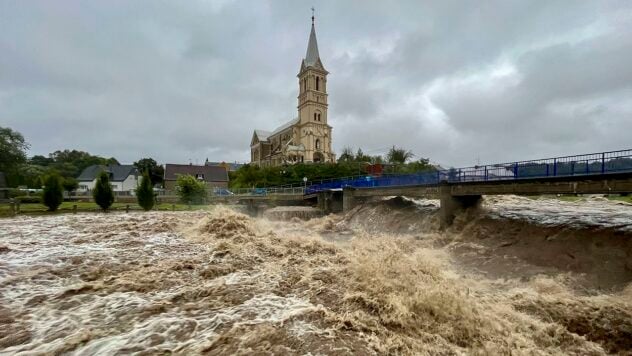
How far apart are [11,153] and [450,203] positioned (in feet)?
247

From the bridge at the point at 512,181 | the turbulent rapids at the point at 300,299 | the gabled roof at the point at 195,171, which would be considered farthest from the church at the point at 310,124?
the turbulent rapids at the point at 300,299

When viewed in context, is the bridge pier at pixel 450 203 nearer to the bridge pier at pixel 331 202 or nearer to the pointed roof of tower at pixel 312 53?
the bridge pier at pixel 331 202

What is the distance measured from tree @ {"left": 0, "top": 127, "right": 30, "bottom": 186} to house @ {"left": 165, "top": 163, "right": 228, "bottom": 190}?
85.9ft

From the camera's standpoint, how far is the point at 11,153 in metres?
54.7

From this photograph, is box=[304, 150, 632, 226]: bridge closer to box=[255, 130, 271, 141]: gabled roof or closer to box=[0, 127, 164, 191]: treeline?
box=[0, 127, 164, 191]: treeline

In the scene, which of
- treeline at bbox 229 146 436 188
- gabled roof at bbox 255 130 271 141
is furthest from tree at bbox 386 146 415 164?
gabled roof at bbox 255 130 271 141

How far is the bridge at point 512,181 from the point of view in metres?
13.1

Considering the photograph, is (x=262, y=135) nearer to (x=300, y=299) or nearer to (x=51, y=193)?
(x=51, y=193)

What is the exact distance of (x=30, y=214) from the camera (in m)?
26.6

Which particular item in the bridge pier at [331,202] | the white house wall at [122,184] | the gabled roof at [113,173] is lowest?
the bridge pier at [331,202]

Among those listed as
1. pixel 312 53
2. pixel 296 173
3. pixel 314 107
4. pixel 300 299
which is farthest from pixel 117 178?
pixel 300 299

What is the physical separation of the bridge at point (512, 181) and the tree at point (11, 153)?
67.1 metres

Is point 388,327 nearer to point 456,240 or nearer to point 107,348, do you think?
point 107,348

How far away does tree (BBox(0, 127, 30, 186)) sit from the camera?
5378 cm
